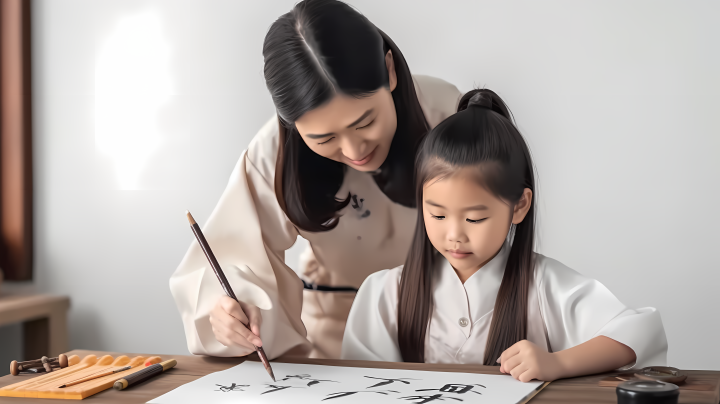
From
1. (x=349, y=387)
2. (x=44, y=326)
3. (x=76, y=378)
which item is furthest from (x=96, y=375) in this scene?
(x=44, y=326)

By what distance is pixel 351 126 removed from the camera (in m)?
1.04

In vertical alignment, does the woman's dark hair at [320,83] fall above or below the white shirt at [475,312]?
above

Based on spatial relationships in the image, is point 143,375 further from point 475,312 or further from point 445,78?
point 445,78

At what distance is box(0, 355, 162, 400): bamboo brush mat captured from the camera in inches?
30.9

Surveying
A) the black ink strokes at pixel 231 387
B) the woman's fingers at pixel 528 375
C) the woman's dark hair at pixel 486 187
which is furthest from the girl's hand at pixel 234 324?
the woman's fingers at pixel 528 375

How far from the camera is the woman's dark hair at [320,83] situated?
1013mm

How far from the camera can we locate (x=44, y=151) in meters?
2.19

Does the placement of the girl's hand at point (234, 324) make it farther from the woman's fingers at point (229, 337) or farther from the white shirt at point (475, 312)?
the white shirt at point (475, 312)

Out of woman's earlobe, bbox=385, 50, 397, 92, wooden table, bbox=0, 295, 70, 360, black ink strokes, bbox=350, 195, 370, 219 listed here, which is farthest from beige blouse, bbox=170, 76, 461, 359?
wooden table, bbox=0, 295, 70, 360

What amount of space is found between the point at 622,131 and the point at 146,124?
1435 millimetres

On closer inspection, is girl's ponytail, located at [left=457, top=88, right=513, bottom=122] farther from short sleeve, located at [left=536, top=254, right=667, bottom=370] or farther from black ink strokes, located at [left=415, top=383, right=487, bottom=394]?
black ink strokes, located at [left=415, top=383, right=487, bottom=394]

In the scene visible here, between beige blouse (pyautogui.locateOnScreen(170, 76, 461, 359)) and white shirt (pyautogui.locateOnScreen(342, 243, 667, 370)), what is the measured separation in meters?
0.13

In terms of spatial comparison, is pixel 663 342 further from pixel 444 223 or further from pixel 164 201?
pixel 164 201

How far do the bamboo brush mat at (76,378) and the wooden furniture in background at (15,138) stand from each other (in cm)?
139
